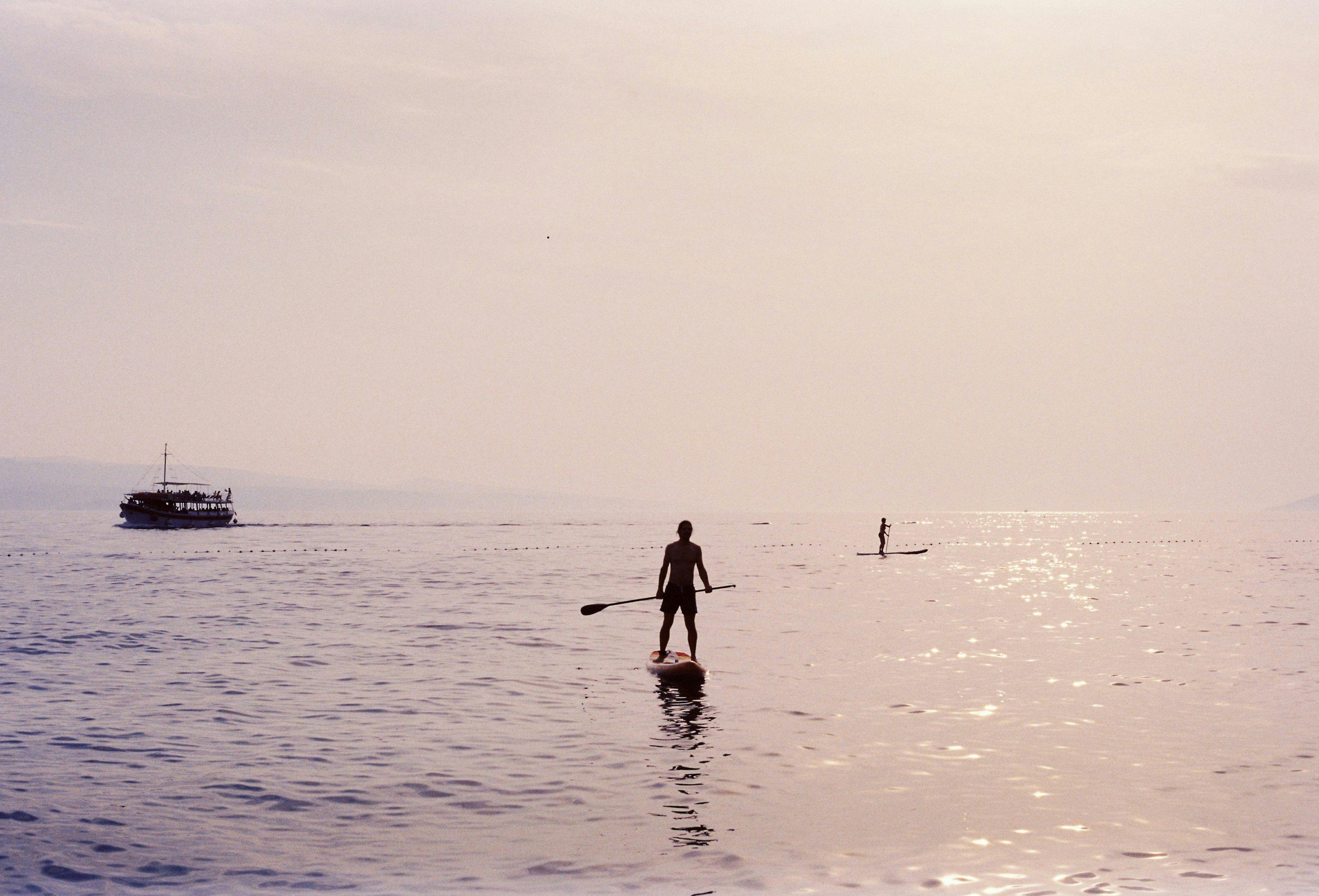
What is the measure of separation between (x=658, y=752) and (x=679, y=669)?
6012 millimetres

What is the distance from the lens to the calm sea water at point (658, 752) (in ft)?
32.2

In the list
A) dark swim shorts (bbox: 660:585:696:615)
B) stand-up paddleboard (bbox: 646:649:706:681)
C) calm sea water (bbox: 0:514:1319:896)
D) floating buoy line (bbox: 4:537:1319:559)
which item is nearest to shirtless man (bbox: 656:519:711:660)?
dark swim shorts (bbox: 660:585:696:615)

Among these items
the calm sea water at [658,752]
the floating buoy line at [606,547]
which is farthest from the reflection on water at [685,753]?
the floating buoy line at [606,547]

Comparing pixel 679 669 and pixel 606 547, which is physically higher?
pixel 679 669

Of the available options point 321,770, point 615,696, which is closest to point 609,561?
point 615,696

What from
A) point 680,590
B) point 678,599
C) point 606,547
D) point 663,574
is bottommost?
point 606,547

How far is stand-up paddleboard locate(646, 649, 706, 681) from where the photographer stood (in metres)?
20.3

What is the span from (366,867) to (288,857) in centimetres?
82

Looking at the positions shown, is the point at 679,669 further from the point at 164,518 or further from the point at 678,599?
the point at 164,518

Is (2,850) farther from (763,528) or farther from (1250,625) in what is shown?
(763,528)

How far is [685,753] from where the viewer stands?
14.4 m

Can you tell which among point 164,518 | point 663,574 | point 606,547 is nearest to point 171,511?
point 164,518

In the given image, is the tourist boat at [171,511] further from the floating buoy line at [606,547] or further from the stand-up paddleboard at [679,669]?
the stand-up paddleboard at [679,669]

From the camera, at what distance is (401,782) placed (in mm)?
12898
